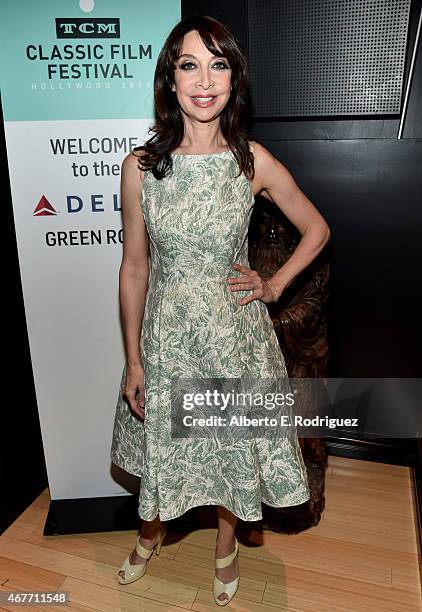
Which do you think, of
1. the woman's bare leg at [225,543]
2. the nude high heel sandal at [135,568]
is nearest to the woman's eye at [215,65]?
the woman's bare leg at [225,543]

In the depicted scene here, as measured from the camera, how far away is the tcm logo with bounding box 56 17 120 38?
1.95 meters

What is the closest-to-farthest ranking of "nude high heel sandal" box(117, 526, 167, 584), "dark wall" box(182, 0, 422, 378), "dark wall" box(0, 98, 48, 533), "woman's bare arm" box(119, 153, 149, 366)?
"woman's bare arm" box(119, 153, 149, 366) < "nude high heel sandal" box(117, 526, 167, 584) < "dark wall" box(0, 98, 48, 533) < "dark wall" box(182, 0, 422, 378)

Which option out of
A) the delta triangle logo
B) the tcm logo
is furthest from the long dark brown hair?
the delta triangle logo

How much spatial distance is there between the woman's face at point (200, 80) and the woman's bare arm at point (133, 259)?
24 cm

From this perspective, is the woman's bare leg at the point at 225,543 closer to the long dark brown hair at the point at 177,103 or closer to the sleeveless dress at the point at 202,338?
the sleeveless dress at the point at 202,338

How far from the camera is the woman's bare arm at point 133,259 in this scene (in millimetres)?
1717

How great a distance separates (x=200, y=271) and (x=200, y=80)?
0.55 metres

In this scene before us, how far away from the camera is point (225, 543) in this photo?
208cm

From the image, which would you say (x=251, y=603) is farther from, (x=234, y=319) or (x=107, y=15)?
(x=107, y=15)

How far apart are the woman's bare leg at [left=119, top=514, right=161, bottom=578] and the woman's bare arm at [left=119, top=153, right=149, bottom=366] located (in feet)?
2.28

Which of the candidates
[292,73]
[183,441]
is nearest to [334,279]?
[292,73]

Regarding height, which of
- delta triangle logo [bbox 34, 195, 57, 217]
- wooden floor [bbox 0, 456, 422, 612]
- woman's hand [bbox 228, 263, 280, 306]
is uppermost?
delta triangle logo [bbox 34, 195, 57, 217]

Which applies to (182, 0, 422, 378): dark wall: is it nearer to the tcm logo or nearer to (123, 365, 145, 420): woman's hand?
the tcm logo

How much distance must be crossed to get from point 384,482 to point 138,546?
1.30 m
